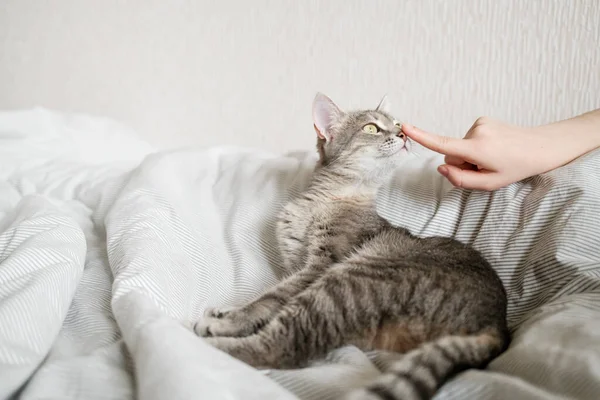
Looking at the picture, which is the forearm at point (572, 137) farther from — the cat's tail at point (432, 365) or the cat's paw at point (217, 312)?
the cat's paw at point (217, 312)

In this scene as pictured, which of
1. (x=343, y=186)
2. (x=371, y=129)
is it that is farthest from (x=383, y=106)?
(x=343, y=186)

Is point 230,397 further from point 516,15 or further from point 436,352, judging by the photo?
point 516,15

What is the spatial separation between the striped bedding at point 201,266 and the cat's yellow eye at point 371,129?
0.61ft

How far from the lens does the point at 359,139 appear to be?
1367 mm

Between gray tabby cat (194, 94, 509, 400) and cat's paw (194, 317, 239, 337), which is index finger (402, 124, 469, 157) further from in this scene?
cat's paw (194, 317, 239, 337)

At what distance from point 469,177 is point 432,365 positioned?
0.56 m

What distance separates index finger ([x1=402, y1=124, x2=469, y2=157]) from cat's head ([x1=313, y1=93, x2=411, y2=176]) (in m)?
0.21

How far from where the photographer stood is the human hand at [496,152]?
1.08 meters

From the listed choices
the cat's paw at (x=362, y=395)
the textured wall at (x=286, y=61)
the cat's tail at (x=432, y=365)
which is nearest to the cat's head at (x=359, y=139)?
the textured wall at (x=286, y=61)

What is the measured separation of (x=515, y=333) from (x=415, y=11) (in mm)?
1415

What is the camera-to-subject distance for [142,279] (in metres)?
0.92

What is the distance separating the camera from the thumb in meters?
1.10

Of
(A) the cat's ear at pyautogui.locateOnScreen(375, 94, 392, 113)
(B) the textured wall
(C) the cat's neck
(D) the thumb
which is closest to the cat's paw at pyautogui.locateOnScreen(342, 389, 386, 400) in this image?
(D) the thumb

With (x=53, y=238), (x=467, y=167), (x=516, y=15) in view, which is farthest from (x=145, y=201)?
(x=516, y=15)
